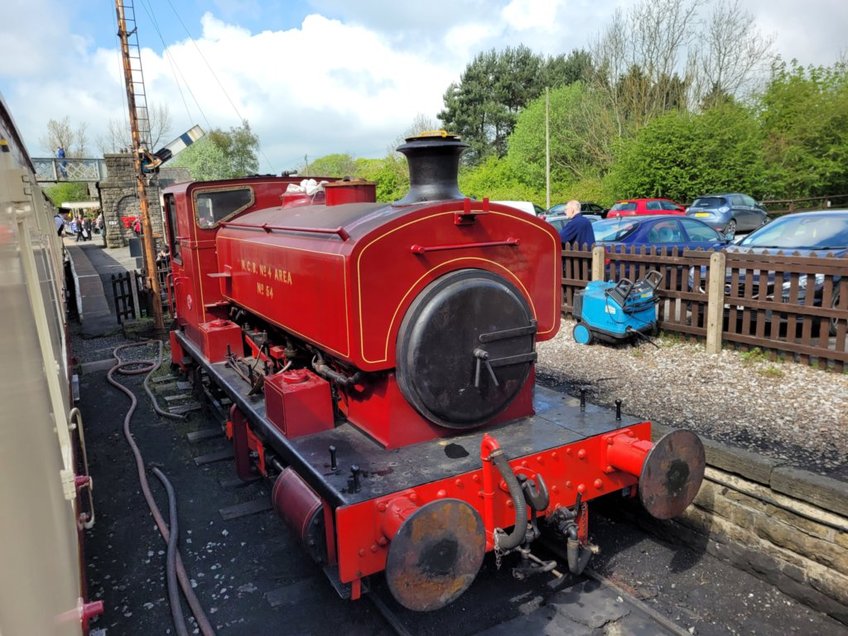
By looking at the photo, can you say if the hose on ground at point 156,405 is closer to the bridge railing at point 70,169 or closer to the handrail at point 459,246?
the handrail at point 459,246

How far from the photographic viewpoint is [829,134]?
961 inches

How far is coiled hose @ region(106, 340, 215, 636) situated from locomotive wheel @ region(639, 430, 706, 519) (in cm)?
254

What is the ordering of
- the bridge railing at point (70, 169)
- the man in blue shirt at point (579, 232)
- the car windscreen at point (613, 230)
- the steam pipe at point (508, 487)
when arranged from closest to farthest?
the steam pipe at point (508, 487) → the man in blue shirt at point (579, 232) → the car windscreen at point (613, 230) → the bridge railing at point (70, 169)

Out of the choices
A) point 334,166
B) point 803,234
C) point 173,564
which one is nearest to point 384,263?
point 173,564

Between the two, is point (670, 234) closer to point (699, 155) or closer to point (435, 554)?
point (435, 554)

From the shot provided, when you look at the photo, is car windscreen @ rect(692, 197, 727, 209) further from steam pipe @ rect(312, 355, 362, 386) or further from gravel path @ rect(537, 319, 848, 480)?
steam pipe @ rect(312, 355, 362, 386)

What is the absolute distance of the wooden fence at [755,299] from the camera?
6.23 metres

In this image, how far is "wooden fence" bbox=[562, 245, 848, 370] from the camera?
20.5ft

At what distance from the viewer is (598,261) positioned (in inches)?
348

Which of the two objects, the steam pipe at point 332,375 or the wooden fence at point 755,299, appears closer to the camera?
the steam pipe at point 332,375

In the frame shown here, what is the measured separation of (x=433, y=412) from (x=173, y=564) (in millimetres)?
2093

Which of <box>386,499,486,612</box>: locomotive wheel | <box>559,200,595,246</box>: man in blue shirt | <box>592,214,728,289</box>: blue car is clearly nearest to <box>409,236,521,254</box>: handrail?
<box>386,499,486,612</box>: locomotive wheel

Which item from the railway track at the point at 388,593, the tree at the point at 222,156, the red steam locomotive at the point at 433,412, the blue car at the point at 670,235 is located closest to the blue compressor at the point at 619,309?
the blue car at the point at 670,235

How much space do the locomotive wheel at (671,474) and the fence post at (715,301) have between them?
4.03 metres
